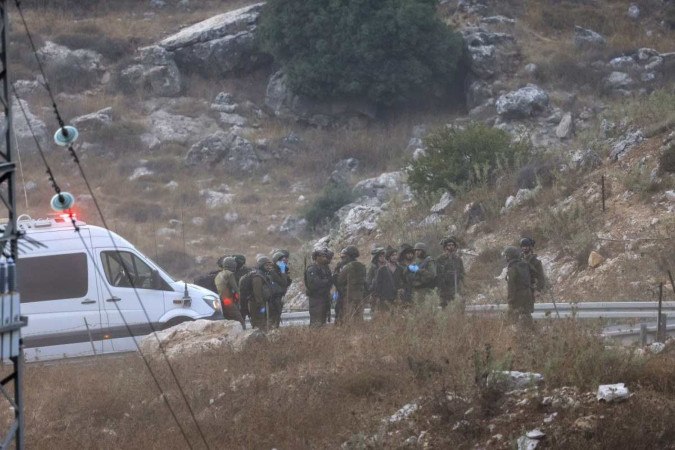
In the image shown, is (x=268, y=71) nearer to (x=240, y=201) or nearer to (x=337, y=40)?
(x=337, y=40)

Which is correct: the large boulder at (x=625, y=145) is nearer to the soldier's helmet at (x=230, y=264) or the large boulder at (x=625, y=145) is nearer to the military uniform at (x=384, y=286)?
the military uniform at (x=384, y=286)

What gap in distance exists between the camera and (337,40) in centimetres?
4434

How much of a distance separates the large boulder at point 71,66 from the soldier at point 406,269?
1301 inches

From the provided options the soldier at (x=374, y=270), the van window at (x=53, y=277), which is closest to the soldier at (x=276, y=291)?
the soldier at (x=374, y=270)

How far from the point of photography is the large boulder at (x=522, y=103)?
39438 millimetres

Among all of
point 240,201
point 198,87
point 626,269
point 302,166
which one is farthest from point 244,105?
point 626,269

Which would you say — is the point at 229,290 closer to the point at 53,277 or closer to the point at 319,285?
the point at 319,285

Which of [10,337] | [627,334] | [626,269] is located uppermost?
[10,337]

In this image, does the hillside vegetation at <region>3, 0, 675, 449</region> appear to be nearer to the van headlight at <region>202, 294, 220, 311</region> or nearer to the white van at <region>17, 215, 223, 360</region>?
the white van at <region>17, 215, 223, 360</region>

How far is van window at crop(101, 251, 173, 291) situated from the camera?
15977 millimetres

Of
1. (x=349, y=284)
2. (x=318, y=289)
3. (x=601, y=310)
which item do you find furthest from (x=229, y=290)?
(x=601, y=310)

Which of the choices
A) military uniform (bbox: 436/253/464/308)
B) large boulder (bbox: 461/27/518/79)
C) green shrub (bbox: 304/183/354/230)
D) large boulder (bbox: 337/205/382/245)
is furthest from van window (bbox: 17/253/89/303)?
large boulder (bbox: 461/27/518/79)

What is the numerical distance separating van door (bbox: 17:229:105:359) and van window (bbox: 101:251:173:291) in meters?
0.25

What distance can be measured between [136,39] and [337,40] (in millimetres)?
10916
